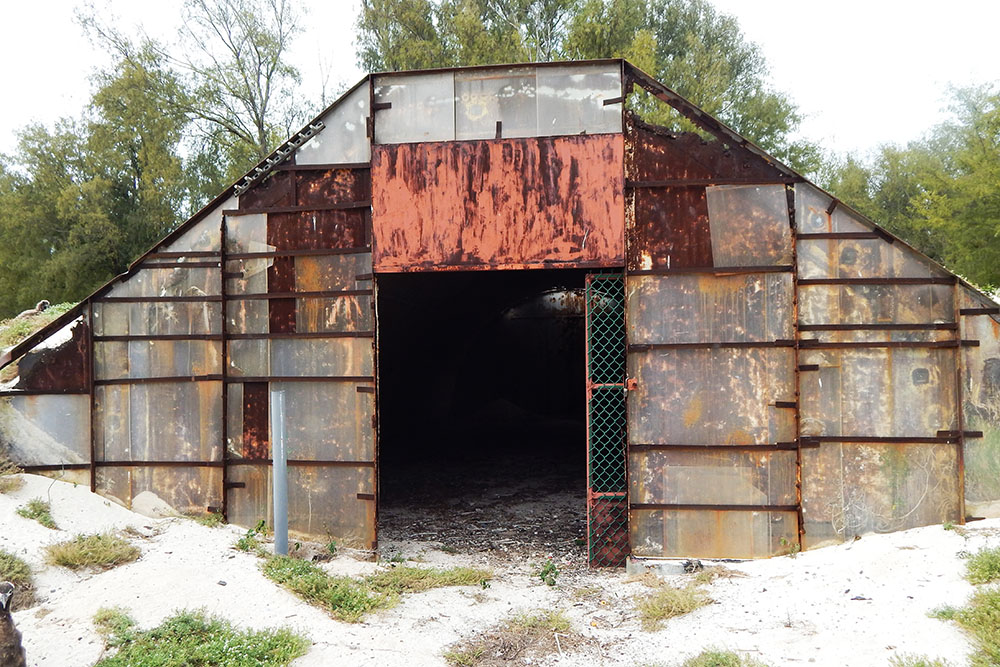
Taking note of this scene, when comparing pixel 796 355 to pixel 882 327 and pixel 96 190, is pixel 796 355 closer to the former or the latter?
pixel 882 327

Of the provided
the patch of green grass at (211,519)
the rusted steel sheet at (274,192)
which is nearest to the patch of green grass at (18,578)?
the patch of green grass at (211,519)

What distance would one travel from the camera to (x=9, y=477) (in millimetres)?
6953

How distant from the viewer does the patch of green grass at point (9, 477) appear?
22.5 feet

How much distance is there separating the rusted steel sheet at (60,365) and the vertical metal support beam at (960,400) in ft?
27.7

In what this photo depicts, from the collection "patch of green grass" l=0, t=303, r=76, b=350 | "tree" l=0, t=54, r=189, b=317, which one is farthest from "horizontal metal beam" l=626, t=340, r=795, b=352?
"tree" l=0, t=54, r=189, b=317

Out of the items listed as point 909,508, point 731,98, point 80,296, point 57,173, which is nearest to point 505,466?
point 909,508

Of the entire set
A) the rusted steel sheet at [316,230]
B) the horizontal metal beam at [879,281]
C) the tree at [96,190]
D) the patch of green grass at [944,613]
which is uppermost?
the tree at [96,190]

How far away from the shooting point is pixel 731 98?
2502 centimetres

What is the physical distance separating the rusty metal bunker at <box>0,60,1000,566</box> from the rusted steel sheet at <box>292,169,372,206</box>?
0.02m

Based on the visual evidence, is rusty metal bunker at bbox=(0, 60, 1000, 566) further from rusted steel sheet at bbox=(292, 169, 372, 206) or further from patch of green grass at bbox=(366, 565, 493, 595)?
patch of green grass at bbox=(366, 565, 493, 595)

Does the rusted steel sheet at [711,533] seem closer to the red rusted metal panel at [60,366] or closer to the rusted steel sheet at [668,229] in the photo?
the rusted steel sheet at [668,229]

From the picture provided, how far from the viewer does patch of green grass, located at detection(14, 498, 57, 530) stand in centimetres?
659

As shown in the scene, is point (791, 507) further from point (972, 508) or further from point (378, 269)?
point (378, 269)

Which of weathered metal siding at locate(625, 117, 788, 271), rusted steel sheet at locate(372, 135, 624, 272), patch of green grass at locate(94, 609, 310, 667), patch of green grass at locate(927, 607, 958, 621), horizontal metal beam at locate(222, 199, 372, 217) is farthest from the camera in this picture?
horizontal metal beam at locate(222, 199, 372, 217)
